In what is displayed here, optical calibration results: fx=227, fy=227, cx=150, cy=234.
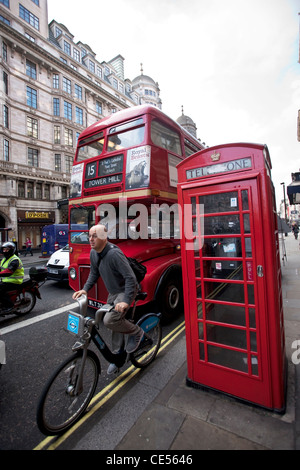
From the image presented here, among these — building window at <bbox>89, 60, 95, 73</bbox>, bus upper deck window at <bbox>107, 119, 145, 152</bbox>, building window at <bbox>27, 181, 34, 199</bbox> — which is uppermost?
building window at <bbox>89, 60, 95, 73</bbox>

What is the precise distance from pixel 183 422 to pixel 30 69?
3349 centimetres

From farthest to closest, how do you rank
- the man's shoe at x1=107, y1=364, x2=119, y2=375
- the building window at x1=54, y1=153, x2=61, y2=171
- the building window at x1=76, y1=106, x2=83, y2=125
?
1. the building window at x1=76, y1=106, x2=83, y2=125
2. the building window at x1=54, y1=153, x2=61, y2=171
3. the man's shoe at x1=107, y1=364, x2=119, y2=375

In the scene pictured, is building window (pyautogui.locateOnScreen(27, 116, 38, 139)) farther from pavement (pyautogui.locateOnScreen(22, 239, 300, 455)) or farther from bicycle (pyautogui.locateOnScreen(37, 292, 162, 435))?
pavement (pyautogui.locateOnScreen(22, 239, 300, 455))

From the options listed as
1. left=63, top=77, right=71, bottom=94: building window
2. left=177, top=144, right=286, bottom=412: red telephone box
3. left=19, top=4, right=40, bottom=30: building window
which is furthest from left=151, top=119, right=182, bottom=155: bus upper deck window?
left=19, top=4, right=40, bottom=30: building window

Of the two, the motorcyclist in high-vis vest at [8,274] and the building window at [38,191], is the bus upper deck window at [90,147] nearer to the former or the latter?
the motorcyclist in high-vis vest at [8,274]

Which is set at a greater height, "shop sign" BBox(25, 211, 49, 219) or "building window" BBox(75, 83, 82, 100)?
"building window" BBox(75, 83, 82, 100)

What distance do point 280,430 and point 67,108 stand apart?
111ft

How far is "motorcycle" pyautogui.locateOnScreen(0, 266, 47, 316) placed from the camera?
5145 mm

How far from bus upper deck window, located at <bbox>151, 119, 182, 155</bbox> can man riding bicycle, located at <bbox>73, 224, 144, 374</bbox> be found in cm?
308


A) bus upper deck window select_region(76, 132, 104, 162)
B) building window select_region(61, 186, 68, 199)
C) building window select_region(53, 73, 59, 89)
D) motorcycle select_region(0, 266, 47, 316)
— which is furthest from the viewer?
building window select_region(61, 186, 68, 199)

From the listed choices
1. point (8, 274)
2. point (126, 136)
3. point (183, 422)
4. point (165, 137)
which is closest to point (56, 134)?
point (126, 136)

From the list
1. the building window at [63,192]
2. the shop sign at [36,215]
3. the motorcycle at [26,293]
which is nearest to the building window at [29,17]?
the building window at [63,192]

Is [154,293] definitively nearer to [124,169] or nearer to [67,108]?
[124,169]

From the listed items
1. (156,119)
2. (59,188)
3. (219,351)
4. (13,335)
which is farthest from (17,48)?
(219,351)
